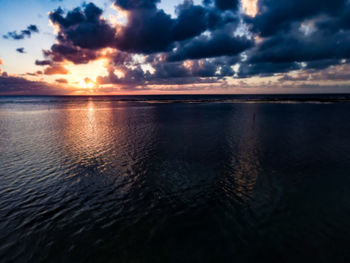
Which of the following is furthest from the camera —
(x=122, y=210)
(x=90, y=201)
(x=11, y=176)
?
(x=11, y=176)

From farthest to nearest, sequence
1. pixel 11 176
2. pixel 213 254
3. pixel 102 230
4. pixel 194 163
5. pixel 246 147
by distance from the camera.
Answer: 1. pixel 246 147
2. pixel 194 163
3. pixel 11 176
4. pixel 102 230
5. pixel 213 254

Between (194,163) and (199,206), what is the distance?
929 centimetres

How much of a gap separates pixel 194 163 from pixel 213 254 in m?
13.8

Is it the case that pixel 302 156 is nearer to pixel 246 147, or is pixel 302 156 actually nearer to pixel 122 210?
pixel 246 147

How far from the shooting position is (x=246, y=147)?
101 feet

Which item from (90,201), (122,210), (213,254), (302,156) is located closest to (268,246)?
(213,254)

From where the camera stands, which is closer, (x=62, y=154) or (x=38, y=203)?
(x=38, y=203)

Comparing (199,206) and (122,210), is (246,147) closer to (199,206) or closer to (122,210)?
(199,206)

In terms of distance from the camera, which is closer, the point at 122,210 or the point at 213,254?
the point at 213,254

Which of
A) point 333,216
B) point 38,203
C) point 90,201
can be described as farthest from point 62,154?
point 333,216

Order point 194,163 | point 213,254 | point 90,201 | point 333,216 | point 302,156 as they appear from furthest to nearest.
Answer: point 302,156 → point 194,163 → point 90,201 → point 333,216 → point 213,254

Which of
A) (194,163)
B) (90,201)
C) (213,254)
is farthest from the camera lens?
(194,163)

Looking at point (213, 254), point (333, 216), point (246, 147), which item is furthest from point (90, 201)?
point (246, 147)

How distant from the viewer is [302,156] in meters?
26.5
